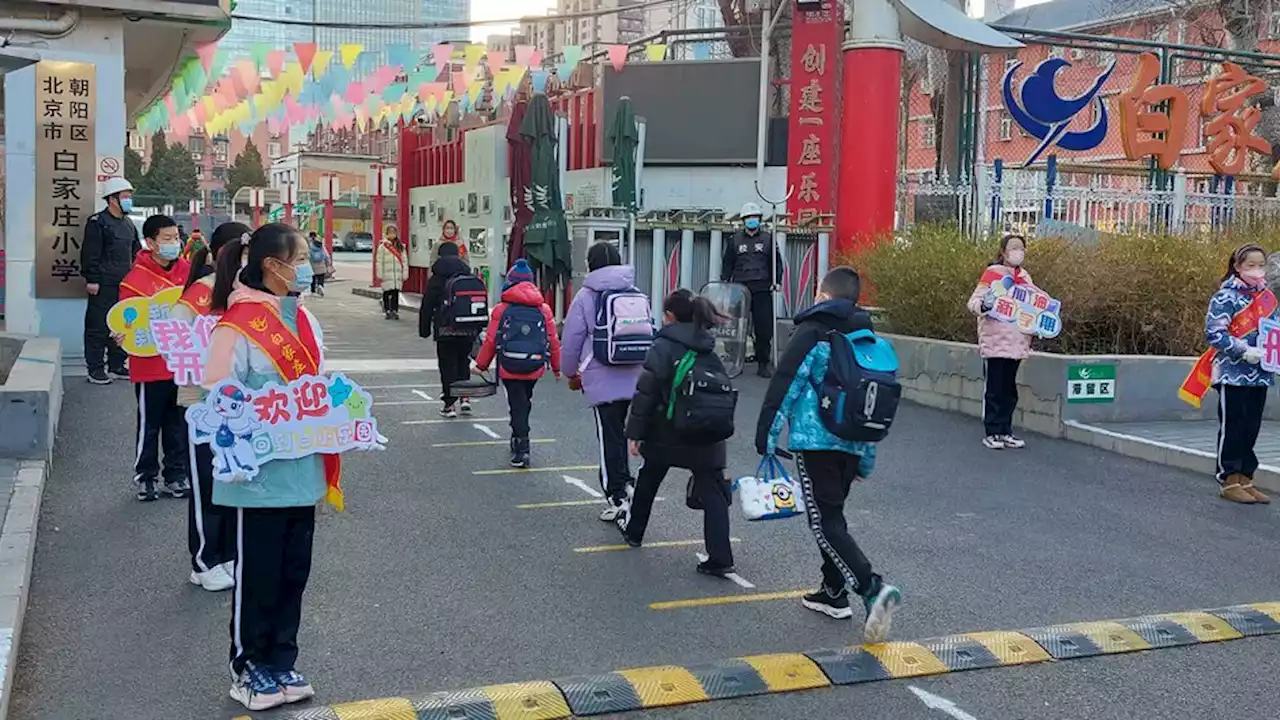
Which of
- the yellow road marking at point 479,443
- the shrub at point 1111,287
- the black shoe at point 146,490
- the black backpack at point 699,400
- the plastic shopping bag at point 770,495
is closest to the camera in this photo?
the plastic shopping bag at point 770,495

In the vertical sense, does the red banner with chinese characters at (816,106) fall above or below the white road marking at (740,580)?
above

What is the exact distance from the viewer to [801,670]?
5.14 meters

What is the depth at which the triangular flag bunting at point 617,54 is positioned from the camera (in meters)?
20.8

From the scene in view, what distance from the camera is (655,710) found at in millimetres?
4746

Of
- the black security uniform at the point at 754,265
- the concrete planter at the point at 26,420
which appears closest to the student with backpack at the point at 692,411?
the concrete planter at the point at 26,420

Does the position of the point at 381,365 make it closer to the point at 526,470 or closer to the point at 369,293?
the point at 526,470

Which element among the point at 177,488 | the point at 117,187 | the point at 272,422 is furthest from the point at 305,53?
the point at 272,422

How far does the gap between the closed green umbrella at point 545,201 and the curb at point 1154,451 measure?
808 cm

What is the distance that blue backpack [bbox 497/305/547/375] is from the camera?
9.03 meters

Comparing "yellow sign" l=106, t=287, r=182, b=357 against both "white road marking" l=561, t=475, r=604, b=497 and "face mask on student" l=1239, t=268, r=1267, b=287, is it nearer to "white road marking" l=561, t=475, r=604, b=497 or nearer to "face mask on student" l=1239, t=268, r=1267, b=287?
"white road marking" l=561, t=475, r=604, b=497

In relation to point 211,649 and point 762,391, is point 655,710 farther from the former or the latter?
point 762,391

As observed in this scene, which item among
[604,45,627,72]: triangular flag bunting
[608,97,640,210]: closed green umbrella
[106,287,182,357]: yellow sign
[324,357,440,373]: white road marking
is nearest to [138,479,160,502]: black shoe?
[106,287,182,357]: yellow sign

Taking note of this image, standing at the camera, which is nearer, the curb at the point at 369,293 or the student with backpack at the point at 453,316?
the student with backpack at the point at 453,316

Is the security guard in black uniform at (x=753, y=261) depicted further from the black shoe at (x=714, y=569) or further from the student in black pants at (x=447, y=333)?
the black shoe at (x=714, y=569)
